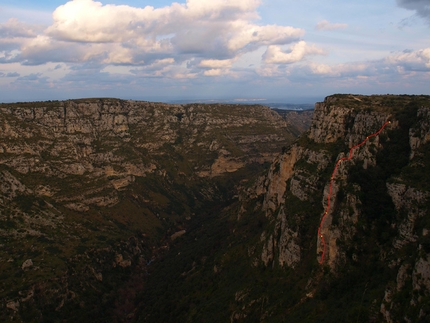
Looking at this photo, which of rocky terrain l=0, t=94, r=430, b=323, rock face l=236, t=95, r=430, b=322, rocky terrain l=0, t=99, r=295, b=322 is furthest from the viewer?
rocky terrain l=0, t=99, r=295, b=322

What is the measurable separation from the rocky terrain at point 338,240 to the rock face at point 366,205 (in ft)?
0.57

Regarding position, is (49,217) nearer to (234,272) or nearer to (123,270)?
(123,270)

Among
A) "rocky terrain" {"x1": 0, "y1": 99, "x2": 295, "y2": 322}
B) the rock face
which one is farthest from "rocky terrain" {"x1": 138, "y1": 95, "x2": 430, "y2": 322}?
"rocky terrain" {"x1": 0, "y1": 99, "x2": 295, "y2": 322}

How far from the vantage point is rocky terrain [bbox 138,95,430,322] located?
4944cm

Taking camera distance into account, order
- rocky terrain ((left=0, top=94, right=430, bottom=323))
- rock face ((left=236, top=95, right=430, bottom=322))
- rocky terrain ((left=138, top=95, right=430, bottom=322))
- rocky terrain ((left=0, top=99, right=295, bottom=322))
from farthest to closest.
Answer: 1. rocky terrain ((left=0, top=99, right=295, bottom=322))
2. rocky terrain ((left=0, top=94, right=430, bottom=323))
3. rocky terrain ((left=138, top=95, right=430, bottom=322))
4. rock face ((left=236, top=95, right=430, bottom=322))

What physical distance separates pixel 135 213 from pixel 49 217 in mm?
40204

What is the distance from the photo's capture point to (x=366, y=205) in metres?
61.1

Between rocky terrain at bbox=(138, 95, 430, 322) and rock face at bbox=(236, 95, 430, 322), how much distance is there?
17cm

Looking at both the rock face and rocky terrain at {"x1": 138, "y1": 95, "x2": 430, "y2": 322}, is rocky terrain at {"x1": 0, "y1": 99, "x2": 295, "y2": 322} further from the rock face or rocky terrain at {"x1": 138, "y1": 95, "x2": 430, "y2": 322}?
the rock face

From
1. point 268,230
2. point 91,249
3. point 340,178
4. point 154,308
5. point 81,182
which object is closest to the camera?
point 340,178

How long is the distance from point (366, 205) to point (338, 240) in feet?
25.3

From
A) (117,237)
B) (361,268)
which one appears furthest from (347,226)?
(117,237)

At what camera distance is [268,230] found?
87688 mm

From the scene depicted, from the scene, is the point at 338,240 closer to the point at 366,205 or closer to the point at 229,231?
the point at 366,205
